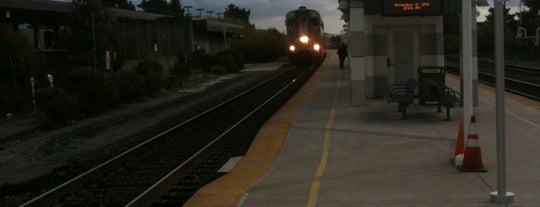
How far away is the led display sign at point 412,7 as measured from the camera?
17438 mm

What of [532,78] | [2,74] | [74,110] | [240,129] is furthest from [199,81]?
[240,129]

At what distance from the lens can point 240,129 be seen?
1775cm

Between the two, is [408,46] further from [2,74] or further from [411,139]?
[2,74]

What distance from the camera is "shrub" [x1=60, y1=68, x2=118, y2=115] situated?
922 inches

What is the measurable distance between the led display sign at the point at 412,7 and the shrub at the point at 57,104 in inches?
365

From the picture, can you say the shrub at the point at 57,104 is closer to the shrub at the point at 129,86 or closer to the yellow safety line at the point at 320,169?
the shrub at the point at 129,86

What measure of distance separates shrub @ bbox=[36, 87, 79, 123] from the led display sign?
9.28 m

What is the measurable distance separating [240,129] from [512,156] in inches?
331

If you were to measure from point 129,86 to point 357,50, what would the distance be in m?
11.6

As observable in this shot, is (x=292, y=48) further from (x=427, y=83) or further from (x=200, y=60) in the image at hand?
(x=427, y=83)

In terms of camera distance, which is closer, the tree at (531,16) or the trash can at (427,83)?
the trash can at (427,83)

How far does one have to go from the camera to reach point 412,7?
686 inches

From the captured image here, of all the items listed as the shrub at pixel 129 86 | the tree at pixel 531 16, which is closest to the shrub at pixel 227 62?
the shrub at pixel 129 86

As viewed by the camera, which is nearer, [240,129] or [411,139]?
[411,139]
